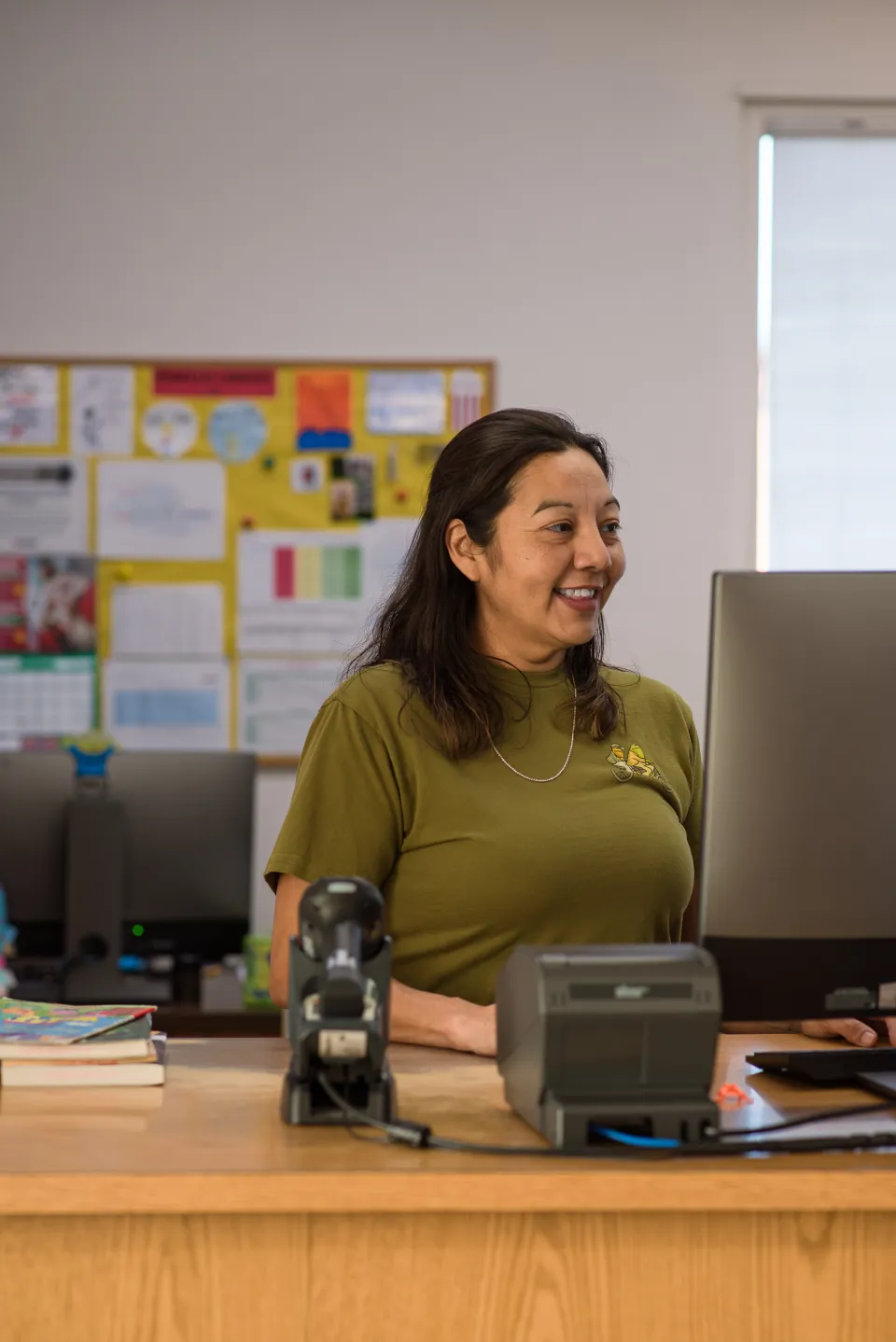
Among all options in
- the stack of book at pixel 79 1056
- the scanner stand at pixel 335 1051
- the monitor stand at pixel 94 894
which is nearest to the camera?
the scanner stand at pixel 335 1051

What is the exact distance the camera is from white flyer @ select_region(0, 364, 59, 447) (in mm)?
3377

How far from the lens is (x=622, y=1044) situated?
105 centimetres

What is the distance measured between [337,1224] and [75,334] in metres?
2.79

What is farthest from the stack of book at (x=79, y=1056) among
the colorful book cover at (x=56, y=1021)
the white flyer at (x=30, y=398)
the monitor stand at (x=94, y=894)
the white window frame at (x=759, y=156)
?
the white window frame at (x=759, y=156)

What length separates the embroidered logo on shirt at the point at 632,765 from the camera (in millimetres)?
1707

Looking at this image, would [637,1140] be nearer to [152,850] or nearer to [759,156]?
[152,850]

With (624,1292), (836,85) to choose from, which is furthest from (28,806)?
(836,85)

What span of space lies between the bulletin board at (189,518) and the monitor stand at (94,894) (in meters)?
1.03

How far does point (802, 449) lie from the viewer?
3547 millimetres

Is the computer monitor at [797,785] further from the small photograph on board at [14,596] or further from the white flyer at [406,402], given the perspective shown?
the small photograph on board at [14,596]

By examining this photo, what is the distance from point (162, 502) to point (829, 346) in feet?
5.66

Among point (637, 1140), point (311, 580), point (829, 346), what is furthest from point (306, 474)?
point (637, 1140)

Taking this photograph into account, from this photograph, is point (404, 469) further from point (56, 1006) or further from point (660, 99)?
point (56, 1006)

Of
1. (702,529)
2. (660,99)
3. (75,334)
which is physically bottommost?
(702,529)
